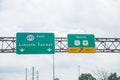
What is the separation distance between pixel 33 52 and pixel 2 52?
3381 millimetres

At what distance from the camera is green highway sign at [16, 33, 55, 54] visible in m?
41.3

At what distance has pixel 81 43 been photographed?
42.4 m

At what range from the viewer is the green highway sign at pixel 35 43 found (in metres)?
41.3

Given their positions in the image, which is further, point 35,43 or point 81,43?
point 81,43

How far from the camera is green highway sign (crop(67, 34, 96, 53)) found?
42.3 meters

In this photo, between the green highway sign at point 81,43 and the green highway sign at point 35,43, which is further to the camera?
the green highway sign at point 81,43

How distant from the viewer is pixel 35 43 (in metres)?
41.6

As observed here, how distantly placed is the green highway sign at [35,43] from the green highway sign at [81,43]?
196 cm

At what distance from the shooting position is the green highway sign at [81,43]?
139ft

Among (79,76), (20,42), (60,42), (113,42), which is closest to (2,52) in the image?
(20,42)

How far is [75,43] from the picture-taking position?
42500 millimetres

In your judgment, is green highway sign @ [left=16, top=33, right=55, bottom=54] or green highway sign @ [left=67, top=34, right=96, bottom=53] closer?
green highway sign @ [left=16, top=33, right=55, bottom=54]

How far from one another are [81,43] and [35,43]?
16.3ft

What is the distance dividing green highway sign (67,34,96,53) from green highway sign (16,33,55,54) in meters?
1.96
